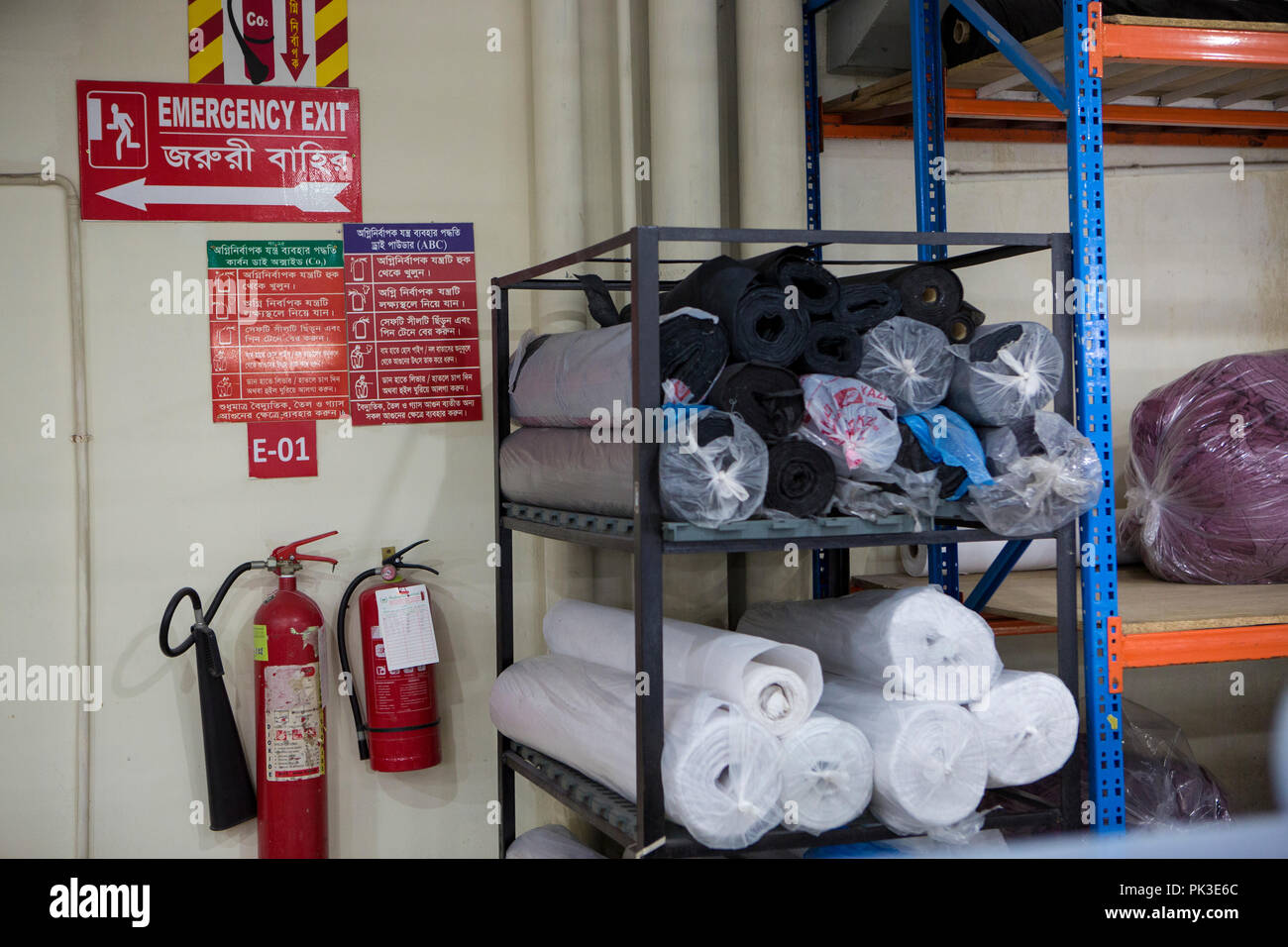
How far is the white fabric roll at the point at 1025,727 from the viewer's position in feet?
8.11

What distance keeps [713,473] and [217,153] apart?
6.97 ft

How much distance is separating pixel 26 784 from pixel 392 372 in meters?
1.59

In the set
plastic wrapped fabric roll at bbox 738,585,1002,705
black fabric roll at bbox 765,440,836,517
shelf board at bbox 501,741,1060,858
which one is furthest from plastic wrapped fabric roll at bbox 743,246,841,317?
shelf board at bbox 501,741,1060,858

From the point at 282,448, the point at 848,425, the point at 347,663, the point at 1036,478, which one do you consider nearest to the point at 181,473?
the point at 282,448

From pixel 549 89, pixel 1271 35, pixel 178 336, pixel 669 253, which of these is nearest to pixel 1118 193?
pixel 1271 35

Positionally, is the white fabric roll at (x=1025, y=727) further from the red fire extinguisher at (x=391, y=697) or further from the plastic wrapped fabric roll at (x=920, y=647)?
the red fire extinguisher at (x=391, y=697)

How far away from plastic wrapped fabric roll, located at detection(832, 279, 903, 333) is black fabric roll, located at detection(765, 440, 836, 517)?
35 centimetres

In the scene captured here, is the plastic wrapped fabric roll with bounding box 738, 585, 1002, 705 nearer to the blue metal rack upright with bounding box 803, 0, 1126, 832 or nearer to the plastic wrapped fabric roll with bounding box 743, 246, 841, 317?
the blue metal rack upright with bounding box 803, 0, 1126, 832

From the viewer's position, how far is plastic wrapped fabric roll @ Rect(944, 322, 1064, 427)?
2.50 metres

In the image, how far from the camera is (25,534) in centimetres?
346

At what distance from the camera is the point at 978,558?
3693 mm

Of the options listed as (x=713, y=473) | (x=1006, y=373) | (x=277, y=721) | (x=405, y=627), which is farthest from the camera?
(x=405, y=627)

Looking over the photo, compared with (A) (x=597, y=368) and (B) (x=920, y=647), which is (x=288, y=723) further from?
(B) (x=920, y=647)
